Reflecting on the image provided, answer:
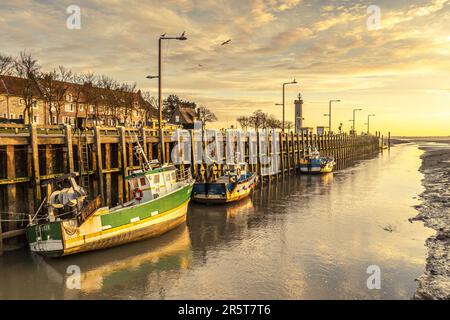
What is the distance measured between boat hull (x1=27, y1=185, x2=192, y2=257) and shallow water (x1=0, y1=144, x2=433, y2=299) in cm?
50

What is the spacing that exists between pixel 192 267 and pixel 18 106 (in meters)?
57.9

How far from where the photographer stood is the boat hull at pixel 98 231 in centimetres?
1570

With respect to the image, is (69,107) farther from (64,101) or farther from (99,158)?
(99,158)

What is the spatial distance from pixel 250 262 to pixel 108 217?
668cm

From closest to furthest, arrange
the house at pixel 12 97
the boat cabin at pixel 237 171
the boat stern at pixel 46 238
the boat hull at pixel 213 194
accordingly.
Answer: the boat stern at pixel 46 238 < the boat hull at pixel 213 194 < the boat cabin at pixel 237 171 < the house at pixel 12 97

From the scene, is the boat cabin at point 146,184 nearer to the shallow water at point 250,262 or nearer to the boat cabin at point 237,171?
the shallow water at point 250,262

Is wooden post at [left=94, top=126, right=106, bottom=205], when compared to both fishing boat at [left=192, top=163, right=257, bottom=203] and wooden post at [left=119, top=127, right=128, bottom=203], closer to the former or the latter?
wooden post at [left=119, top=127, right=128, bottom=203]

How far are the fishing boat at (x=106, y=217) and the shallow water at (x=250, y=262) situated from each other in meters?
0.65

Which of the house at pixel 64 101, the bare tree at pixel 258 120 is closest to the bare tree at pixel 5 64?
the house at pixel 64 101

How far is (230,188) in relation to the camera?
28.9 meters

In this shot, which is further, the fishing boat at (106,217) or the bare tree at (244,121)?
the bare tree at (244,121)

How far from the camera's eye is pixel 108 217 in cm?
1700
